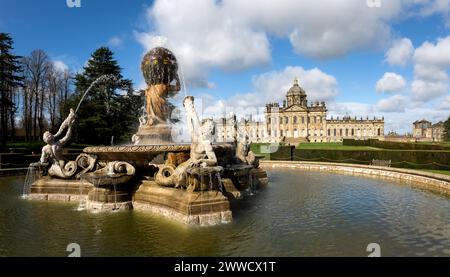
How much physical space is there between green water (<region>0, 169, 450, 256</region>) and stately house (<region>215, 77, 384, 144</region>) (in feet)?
314

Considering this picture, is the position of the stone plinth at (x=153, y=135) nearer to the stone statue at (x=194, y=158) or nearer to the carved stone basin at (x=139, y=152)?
the carved stone basin at (x=139, y=152)

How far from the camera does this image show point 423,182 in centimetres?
1551

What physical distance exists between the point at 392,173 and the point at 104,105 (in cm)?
2995

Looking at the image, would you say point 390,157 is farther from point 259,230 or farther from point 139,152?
point 139,152

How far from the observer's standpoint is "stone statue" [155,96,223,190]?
874 centimetres

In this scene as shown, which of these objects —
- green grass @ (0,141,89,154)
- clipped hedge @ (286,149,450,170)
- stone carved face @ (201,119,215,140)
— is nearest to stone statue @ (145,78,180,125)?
stone carved face @ (201,119,215,140)

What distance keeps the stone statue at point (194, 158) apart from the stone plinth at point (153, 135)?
3.03 m

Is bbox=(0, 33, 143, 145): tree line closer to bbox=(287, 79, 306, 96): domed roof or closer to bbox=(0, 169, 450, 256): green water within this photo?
bbox=(0, 169, 450, 256): green water

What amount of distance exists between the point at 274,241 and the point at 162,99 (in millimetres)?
8278

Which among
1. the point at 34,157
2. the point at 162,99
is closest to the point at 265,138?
the point at 34,157

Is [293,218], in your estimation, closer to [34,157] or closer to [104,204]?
[104,204]

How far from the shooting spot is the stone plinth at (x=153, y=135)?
43.0 feet
